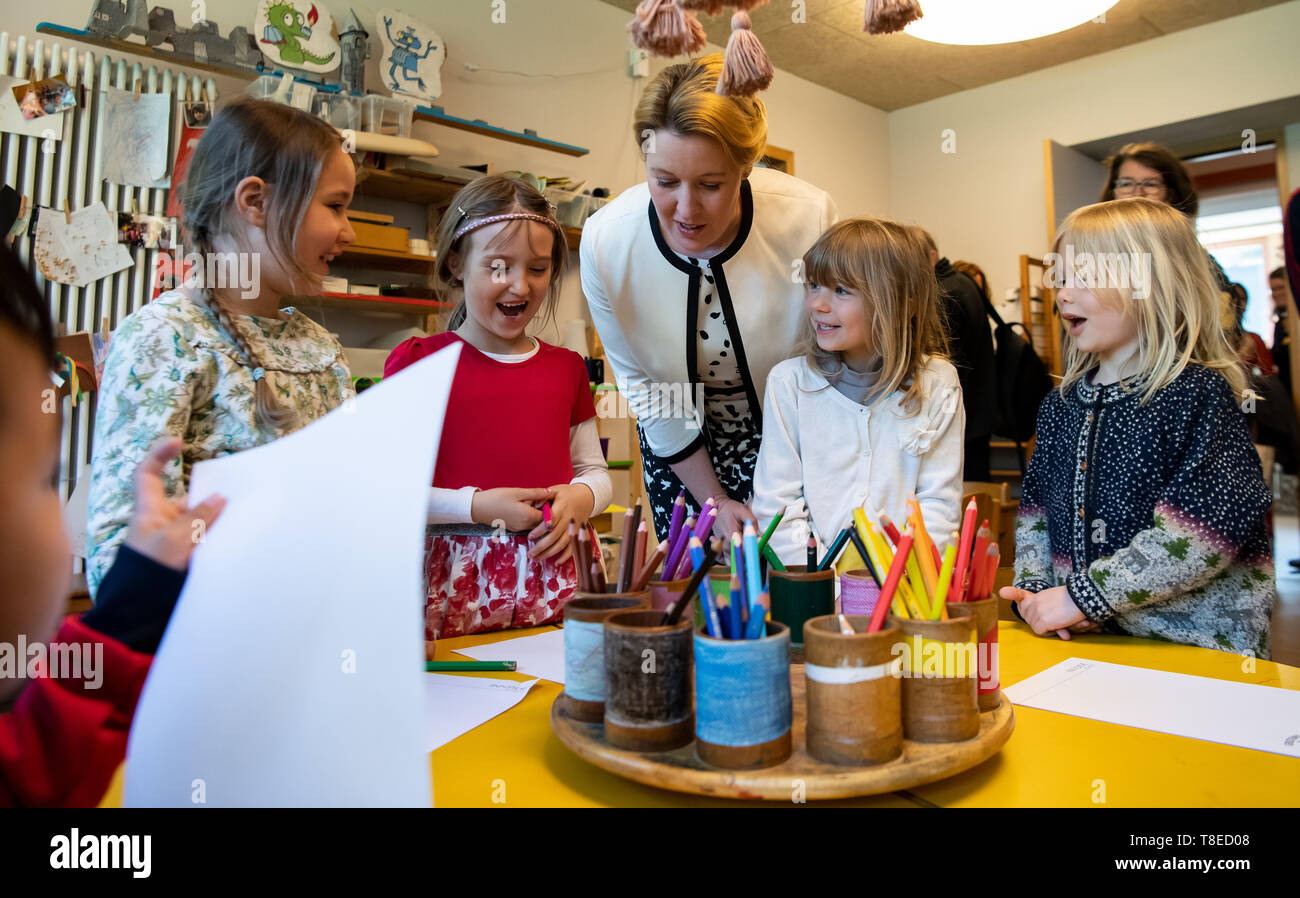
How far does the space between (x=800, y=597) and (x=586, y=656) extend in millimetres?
214

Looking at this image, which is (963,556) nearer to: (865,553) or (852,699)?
(865,553)

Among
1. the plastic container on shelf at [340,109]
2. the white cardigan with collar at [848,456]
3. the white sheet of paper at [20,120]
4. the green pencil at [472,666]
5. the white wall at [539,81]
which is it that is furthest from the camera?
the white wall at [539,81]

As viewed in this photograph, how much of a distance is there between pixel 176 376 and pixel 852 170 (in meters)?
4.96

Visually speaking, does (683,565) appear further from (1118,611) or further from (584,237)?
(584,237)

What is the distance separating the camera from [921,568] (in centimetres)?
67

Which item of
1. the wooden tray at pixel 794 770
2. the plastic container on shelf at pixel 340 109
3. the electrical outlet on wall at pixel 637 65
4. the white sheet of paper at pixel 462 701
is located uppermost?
the electrical outlet on wall at pixel 637 65

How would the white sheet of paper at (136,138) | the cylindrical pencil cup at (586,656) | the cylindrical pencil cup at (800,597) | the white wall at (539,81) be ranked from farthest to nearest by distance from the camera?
1. the white wall at (539,81)
2. the white sheet of paper at (136,138)
3. the cylindrical pencil cup at (800,597)
4. the cylindrical pencil cup at (586,656)

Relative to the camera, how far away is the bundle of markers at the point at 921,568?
0.63 m

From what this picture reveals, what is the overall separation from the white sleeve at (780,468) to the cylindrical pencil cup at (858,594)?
0.57m

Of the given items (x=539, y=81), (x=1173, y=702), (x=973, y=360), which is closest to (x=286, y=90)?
(x=539, y=81)

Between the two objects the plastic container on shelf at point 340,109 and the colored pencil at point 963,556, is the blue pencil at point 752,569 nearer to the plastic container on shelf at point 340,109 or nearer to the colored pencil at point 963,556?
the colored pencil at point 963,556

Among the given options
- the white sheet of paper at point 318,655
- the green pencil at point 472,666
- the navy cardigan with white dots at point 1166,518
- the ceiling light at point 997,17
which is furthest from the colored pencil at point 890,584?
the ceiling light at point 997,17

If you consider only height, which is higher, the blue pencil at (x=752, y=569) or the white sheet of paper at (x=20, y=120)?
the white sheet of paper at (x=20, y=120)
